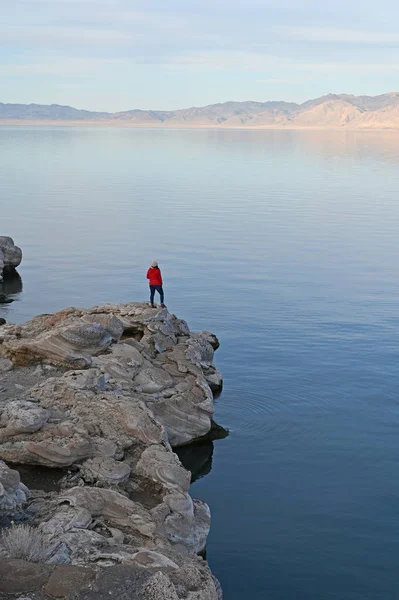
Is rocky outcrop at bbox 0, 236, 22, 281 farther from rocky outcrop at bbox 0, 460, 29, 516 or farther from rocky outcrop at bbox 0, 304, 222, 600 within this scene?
rocky outcrop at bbox 0, 460, 29, 516

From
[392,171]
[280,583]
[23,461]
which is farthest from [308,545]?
[392,171]

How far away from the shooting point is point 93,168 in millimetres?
138750

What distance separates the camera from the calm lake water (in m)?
22.4

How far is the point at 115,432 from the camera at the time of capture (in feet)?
77.6

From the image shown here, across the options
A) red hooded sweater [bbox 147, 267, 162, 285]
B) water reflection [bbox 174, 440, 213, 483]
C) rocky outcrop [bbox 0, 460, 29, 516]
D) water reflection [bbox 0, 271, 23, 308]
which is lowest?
water reflection [bbox 174, 440, 213, 483]

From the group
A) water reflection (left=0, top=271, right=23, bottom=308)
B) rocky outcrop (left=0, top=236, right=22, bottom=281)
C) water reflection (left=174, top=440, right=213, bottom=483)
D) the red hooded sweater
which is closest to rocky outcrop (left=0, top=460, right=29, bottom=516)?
water reflection (left=174, top=440, right=213, bottom=483)

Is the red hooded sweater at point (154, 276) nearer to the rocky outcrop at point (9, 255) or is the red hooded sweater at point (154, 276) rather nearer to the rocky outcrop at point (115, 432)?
the rocky outcrop at point (115, 432)

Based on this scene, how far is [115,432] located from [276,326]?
20.2m

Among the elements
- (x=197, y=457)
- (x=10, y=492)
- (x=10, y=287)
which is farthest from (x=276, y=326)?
(x=10, y=492)

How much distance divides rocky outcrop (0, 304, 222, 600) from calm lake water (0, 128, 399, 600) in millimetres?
1907

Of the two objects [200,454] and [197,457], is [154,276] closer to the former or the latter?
[200,454]

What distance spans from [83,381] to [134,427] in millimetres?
2911

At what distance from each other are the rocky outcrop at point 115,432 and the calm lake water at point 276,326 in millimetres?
1907

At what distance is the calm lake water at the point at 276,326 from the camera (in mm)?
22359
